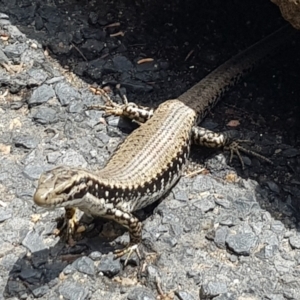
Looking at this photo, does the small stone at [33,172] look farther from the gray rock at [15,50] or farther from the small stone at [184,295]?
the small stone at [184,295]

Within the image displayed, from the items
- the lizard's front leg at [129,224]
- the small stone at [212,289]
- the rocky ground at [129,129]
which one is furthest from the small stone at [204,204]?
the small stone at [212,289]

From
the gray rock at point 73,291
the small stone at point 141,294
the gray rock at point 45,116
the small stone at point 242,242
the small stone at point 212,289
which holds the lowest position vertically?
the gray rock at point 45,116

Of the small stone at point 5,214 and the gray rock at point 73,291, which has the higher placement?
the gray rock at point 73,291

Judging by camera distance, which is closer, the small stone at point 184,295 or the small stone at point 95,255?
the small stone at point 184,295

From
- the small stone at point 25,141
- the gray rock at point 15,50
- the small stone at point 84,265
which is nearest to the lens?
the small stone at point 84,265

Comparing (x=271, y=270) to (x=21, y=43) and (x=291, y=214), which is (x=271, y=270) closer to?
(x=291, y=214)

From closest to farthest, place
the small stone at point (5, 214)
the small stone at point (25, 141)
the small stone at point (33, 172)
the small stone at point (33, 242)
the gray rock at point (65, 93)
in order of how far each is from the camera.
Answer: the small stone at point (33, 242) < the small stone at point (5, 214) < the small stone at point (33, 172) < the small stone at point (25, 141) < the gray rock at point (65, 93)

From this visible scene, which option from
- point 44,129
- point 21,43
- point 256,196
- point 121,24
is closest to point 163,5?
point 121,24
